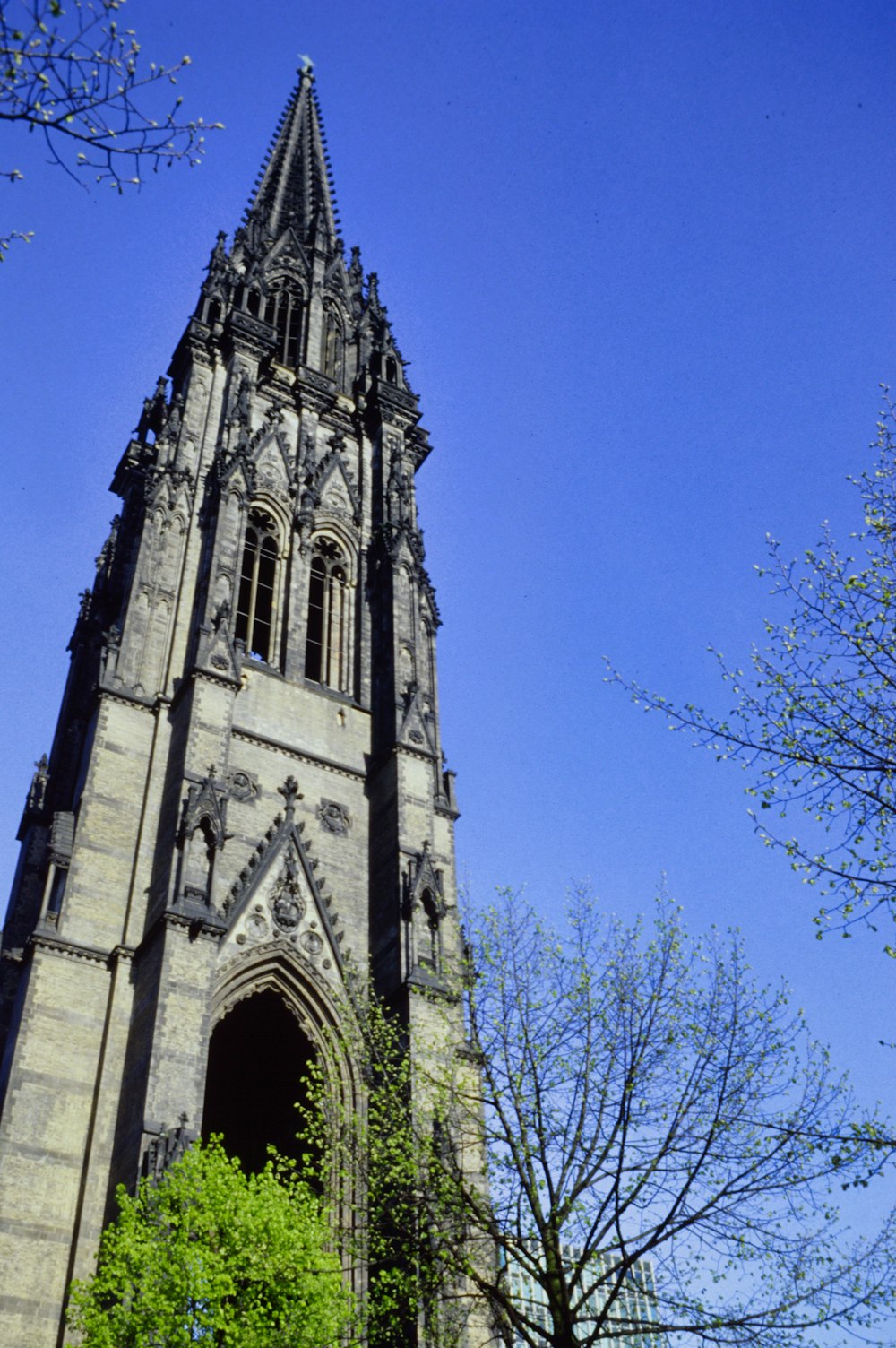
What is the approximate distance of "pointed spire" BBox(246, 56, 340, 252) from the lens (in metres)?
41.0

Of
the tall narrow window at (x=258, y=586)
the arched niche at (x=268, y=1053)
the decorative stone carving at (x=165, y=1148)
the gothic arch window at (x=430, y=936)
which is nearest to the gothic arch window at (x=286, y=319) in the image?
the tall narrow window at (x=258, y=586)

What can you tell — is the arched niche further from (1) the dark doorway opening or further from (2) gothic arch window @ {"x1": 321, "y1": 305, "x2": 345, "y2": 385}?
(2) gothic arch window @ {"x1": 321, "y1": 305, "x2": 345, "y2": 385}

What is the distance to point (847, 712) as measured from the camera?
1022 centimetres

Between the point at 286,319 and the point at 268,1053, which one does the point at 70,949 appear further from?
the point at 286,319

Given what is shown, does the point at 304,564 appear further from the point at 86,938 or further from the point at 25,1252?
the point at 25,1252

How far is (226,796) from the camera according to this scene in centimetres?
2128

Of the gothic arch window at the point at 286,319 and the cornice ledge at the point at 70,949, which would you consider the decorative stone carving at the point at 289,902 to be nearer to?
the cornice ledge at the point at 70,949

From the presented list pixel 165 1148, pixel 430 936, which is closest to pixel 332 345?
pixel 430 936

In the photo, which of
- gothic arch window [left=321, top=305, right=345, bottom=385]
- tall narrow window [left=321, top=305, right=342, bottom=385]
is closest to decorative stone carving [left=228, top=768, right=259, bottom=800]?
gothic arch window [left=321, top=305, right=345, bottom=385]

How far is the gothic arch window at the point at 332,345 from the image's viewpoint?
35969mm

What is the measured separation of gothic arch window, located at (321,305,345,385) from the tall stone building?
0.19m

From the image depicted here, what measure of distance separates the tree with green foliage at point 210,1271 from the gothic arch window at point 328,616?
13.2 metres

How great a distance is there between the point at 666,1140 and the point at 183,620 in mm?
15914

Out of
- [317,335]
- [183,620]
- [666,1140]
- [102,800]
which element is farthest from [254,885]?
[317,335]
